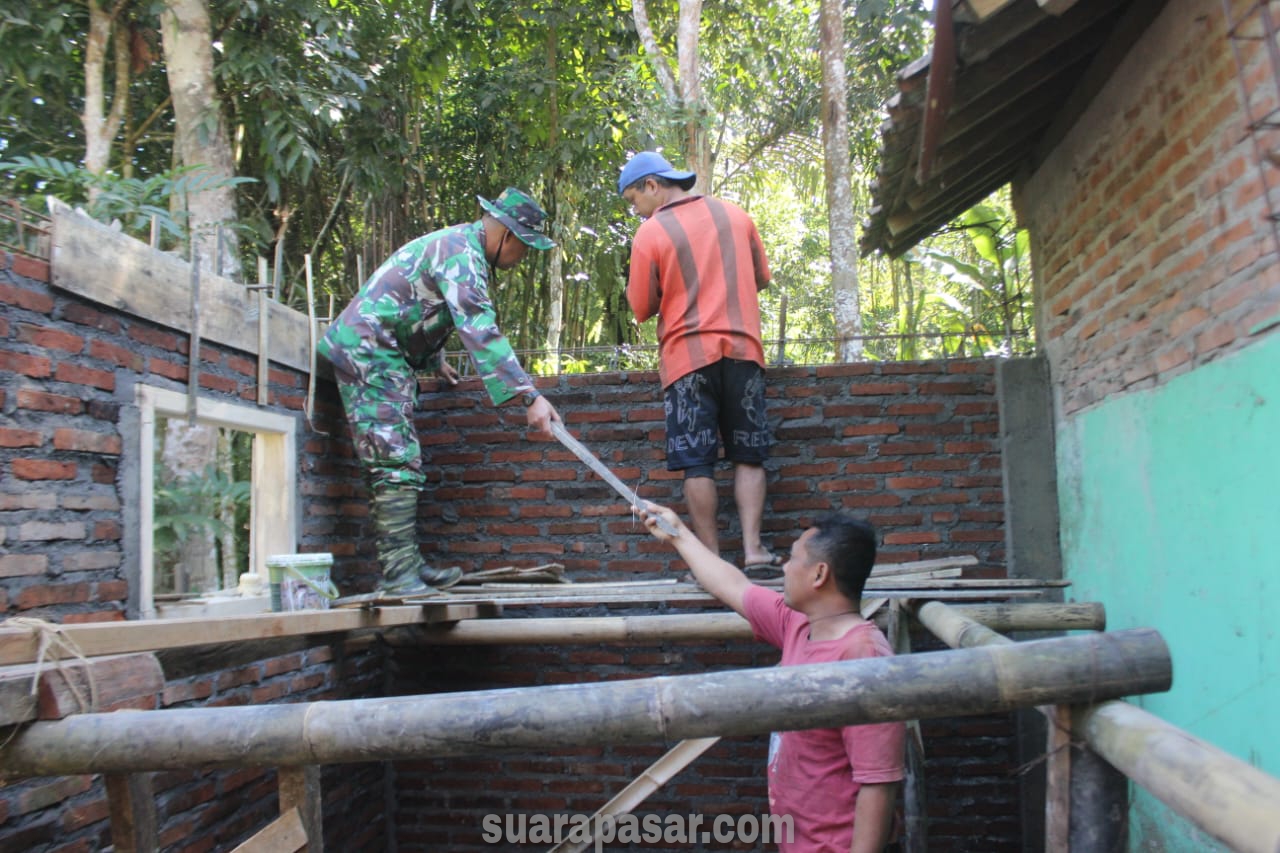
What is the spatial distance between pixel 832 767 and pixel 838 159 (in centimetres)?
599

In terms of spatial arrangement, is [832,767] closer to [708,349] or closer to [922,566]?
[922,566]

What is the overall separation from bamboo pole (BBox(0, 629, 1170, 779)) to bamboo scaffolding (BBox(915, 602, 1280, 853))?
0.05m

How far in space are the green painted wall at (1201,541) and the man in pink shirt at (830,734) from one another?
895mm

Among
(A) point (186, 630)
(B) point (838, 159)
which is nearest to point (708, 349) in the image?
(A) point (186, 630)

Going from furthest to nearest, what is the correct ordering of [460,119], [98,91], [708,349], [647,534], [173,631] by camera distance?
[460,119] < [98,91] < [647,534] < [708,349] < [173,631]

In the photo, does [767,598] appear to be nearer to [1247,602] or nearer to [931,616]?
[931,616]

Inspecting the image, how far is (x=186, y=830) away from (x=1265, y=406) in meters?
3.18

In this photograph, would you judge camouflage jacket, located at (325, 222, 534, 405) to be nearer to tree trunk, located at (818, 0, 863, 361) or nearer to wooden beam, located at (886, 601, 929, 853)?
wooden beam, located at (886, 601, 929, 853)

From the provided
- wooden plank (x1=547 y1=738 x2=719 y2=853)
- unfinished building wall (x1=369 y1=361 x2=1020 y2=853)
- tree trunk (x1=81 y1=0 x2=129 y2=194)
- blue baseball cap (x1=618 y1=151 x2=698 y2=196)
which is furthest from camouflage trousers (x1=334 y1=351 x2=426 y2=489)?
tree trunk (x1=81 y1=0 x2=129 y2=194)

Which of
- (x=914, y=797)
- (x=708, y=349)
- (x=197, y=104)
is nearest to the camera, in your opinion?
(x=914, y=797)

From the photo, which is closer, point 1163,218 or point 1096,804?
point 1096,804

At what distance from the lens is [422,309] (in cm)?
348

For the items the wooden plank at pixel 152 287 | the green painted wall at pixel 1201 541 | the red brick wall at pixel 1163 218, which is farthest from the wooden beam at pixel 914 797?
the wooden plank at pixel 152 287

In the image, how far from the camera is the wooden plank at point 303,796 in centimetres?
164
